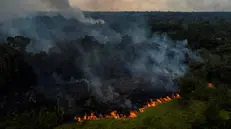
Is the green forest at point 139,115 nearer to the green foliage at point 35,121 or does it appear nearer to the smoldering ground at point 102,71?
the green foliage at point 35,121

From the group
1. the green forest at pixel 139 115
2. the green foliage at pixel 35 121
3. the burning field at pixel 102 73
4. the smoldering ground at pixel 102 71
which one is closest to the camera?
the green forest at pixel 139 115

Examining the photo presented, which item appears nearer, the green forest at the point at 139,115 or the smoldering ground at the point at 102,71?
the green forest at the point at 139,115

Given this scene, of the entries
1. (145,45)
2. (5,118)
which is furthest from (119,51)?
(5,118)

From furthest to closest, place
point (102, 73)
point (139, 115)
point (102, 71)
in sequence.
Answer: point (102, 71) → point (102, 73) → point (139, 115)

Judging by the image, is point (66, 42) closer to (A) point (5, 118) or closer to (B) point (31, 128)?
(A) point (5, 118)

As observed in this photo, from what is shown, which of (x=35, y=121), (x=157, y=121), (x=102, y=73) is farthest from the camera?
(x=102, y=73)

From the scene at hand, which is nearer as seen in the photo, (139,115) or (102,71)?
(139,115)

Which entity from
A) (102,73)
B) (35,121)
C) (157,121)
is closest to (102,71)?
(102,73)

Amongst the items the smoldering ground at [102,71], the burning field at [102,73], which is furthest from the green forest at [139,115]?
the smoldering ground at [102,71]

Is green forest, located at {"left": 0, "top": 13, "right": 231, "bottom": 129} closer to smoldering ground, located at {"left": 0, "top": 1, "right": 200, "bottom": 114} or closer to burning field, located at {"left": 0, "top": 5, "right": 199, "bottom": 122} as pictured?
burning field, located at {"left": 0, "top": 5, "right": 199, "bottom": 122}

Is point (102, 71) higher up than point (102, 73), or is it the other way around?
point (102, 71)

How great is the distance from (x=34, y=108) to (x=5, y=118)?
168 inches

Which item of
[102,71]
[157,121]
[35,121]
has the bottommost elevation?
[157,121]

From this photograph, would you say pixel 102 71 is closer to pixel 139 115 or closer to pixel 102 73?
pixel 102 73
